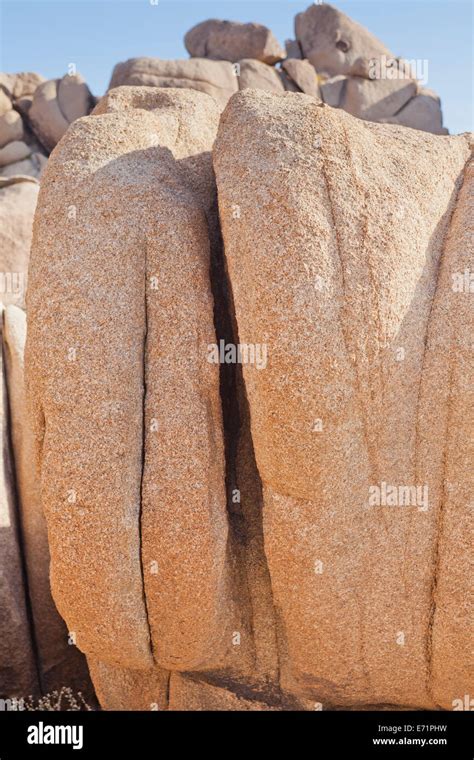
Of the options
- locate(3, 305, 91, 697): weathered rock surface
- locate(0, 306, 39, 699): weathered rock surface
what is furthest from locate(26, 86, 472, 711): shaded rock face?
locate(3, 305, 91, 697): weathered rock surface

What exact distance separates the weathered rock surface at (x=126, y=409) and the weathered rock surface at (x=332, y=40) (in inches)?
886

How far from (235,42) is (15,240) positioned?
18933mm

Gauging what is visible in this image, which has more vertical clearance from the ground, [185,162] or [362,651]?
[185,162]

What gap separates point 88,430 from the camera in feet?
15.7

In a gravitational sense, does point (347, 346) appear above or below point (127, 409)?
above

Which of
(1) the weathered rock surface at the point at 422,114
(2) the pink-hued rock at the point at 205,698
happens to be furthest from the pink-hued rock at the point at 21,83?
(2) the pink-hued rock at the point at 205,698

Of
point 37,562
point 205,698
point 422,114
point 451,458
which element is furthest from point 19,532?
point 422,114

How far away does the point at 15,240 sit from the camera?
8.50 m

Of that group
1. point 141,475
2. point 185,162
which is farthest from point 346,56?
point 141,475

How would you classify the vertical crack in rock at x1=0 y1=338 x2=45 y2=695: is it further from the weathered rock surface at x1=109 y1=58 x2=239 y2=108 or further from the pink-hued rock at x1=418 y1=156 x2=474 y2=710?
the weathered rock surface at x1=109 y1=58 x2=239 y2=108

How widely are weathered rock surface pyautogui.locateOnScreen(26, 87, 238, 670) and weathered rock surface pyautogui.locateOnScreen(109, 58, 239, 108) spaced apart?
16.9 metres

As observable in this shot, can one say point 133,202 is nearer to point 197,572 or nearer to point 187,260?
point 187,260

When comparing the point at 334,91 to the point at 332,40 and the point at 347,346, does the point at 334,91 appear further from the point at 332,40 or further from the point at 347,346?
the point at 347,346
